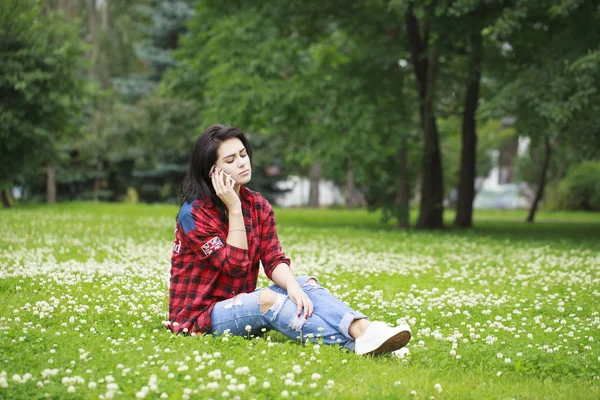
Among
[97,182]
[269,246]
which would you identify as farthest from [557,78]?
[97,182]

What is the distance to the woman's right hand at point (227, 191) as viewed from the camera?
18.5 feet

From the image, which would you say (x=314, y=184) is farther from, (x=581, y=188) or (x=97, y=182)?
(x=581, y=188)

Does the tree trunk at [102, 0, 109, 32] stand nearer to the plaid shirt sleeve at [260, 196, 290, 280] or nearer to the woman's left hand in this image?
the plaid shirt sleeve at [260, 196, 290, 280]

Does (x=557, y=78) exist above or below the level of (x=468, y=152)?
above

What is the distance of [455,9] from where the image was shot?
17.9 metres

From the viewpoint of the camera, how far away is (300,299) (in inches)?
221

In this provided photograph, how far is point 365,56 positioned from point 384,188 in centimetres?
452

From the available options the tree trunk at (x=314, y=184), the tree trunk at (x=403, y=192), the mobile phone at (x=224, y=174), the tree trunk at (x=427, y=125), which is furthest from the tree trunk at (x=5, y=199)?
the mobile phone at (x=224, y=174)

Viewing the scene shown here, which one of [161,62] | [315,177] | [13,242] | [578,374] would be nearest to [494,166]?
[315,177]

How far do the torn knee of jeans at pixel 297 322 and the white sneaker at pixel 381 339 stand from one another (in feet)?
1.54

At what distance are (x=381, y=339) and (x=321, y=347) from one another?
507 millimetres

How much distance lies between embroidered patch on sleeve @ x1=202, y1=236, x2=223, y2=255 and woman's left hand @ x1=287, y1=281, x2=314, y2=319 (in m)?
0.69

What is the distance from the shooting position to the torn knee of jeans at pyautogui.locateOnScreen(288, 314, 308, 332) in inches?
223

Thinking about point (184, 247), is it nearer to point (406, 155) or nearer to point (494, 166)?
point (406, 155)
